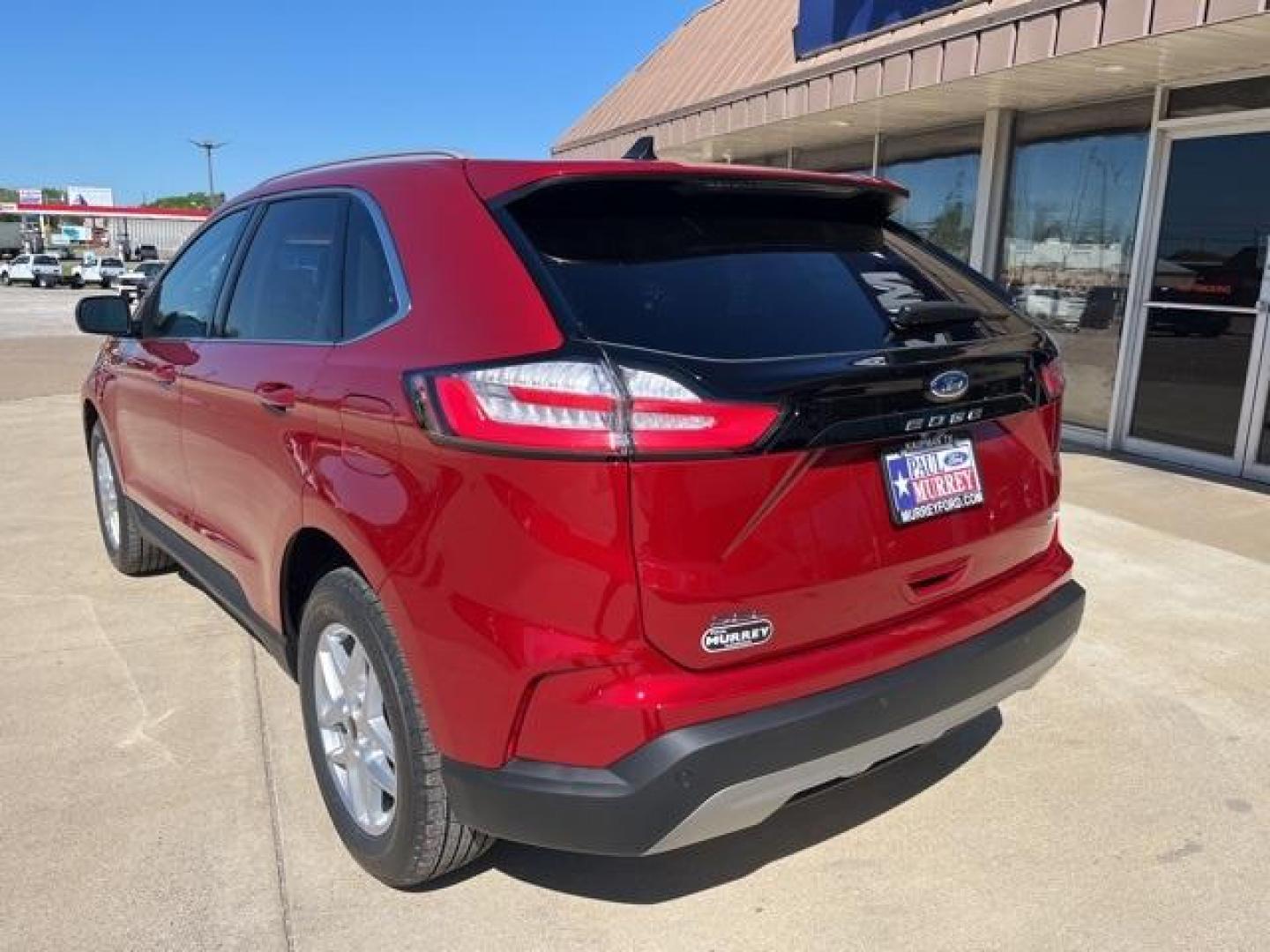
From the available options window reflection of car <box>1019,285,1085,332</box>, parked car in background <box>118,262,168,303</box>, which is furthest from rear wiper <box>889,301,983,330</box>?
window reflection of car <box>1019,285,1085,332</box>

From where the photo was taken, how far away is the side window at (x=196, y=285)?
3537 millimetres

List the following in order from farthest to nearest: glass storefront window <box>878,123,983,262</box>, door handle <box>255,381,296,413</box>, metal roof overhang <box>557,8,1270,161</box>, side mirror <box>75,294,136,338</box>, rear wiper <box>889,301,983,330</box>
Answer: glass storefront window <box>878,123,983,262</box> → metal roof overhang <box>557,8,1270,161</box> → side mirror <box>75,294,136,338</box> → door handle <box>255,381,296,413</box> → rear wiper <box>889,301,983,330</box>

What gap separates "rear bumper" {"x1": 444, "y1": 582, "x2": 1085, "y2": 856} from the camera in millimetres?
1906

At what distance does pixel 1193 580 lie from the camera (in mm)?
4766

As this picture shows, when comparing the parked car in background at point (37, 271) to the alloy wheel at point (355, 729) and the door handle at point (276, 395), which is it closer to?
the door handle at point (276, 395)

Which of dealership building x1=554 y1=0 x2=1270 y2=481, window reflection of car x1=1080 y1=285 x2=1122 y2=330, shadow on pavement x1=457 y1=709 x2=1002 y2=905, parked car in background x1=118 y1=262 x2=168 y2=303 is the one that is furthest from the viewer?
window reflection of car x1=1080 y1=285 x2=1122 y2=330

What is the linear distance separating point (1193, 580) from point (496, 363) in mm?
4117

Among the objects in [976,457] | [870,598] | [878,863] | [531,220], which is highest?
[531,220]

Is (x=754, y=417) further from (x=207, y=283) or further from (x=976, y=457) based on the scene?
(x=207, y=283)

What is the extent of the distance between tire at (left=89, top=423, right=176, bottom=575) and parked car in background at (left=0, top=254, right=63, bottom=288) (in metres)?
46.7

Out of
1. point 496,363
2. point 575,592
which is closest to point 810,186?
point 496,363

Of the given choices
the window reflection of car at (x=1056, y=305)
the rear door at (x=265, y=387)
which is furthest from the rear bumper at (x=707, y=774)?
the window reflection of car at (x=1056, y=305)

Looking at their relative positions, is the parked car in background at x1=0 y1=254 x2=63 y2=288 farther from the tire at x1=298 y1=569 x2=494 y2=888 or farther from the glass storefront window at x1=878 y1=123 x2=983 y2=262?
the tire at x1=298 y1=569 x2=494 y2=888

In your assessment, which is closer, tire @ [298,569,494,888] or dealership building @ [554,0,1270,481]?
tire @ [298,569,494,888]
